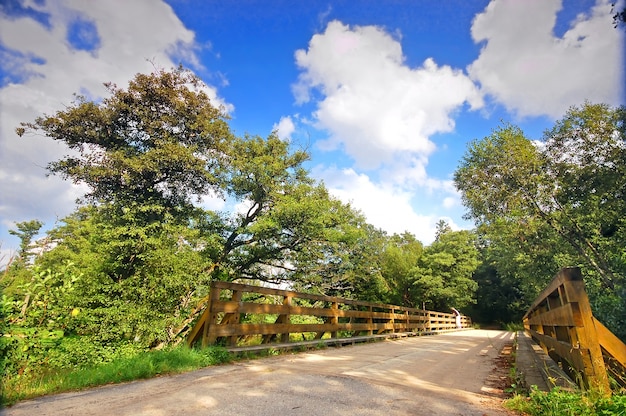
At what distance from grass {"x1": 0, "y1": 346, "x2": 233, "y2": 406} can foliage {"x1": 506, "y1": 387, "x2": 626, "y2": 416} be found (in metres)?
3.57

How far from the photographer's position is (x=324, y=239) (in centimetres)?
1398

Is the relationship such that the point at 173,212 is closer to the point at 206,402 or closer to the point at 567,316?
the point at 206,402

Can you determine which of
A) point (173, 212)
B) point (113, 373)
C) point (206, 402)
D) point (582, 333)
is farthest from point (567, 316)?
point (173, 212)

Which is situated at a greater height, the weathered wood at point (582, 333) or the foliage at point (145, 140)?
the foliage at point (145, 140)

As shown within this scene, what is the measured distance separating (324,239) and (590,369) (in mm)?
11717

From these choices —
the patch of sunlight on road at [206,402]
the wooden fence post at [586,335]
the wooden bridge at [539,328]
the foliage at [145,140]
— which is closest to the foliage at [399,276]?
the wooden bridge at [539,328]

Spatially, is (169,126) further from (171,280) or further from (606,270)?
(606,270)

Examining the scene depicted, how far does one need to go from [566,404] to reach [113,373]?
4.28m

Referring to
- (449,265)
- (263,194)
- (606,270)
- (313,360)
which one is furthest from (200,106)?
(449,265)

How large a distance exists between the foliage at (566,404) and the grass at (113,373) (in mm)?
3565

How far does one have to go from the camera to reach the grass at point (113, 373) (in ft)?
9.73

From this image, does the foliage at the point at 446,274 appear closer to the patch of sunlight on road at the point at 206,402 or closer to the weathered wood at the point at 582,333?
the weathered wood at the point at 582,333

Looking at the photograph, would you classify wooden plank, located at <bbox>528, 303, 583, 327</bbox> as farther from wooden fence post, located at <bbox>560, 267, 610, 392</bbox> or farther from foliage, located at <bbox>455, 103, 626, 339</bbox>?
foliage, located at <bbox>455, 103, 626, 339</bbox>

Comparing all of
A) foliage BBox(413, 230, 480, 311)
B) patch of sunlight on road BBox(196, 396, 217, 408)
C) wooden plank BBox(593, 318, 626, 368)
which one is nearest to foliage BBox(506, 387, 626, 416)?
wooden plank BBox(593, 318, 626, 368)
